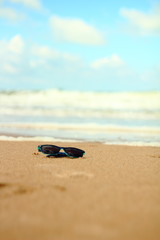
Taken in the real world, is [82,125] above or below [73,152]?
above

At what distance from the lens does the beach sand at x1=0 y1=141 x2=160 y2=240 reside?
2156 millimetres

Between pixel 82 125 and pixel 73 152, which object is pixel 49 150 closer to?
pixel 73 152

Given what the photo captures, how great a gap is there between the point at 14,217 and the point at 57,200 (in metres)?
0.47

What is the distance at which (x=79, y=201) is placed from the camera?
8.93 ft

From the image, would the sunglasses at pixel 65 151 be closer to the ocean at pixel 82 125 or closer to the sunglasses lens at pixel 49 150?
the sunglasses lens at pixel 49 150

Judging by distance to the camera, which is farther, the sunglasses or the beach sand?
the sunglasses

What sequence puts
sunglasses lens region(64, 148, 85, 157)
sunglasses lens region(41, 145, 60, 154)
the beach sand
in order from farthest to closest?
sunglasses lens region(41, 145, 60, 154) < sunglasses lens region(64, 148, 85, 157) < the beach sand

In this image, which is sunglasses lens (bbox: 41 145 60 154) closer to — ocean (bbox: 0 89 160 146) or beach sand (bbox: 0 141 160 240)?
beach sand (bbox: 0 141 160 240)

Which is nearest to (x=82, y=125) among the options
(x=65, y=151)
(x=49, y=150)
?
(x=49, y=150)

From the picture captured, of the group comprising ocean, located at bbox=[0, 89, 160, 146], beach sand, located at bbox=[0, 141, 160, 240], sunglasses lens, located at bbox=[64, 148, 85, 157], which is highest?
ocean, located at bbox=[0, 89, 160, 146]

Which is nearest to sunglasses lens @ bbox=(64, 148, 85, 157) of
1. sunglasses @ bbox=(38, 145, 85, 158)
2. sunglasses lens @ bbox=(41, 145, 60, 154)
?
sunglasses @ bbox=(38, 145, 85, 158)

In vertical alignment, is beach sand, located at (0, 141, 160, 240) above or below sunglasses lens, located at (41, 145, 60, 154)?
below

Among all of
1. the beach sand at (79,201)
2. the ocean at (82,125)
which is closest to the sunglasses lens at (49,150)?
the beach sand at (79,201)

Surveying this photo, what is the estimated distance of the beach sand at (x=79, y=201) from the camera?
2.16 m
